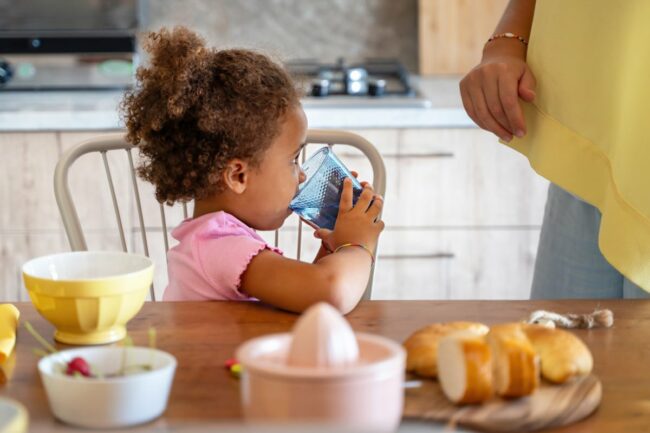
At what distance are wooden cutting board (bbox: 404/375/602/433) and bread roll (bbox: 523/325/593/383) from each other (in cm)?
1

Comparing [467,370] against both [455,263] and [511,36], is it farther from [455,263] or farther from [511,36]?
[455,263]

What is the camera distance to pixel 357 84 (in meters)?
2.73

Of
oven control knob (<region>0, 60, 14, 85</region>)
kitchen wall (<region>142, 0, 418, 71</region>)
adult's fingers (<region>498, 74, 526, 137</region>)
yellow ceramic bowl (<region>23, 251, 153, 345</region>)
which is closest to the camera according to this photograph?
yellow ceramic bowl (<region>23, 251, 153, 345</region>)

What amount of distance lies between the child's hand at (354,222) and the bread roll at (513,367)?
0.53 meters

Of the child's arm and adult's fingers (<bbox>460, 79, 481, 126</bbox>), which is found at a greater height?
adult's fingers (<bbox>460, 79, 481, 126</bbox>)

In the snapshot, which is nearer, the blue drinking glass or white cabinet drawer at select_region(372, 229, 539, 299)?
the blue drinking glass

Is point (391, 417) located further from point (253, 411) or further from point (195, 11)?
point (195, 11)

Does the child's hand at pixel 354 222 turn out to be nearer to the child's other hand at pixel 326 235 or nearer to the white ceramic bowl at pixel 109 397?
the child's other hand at pixel 326 235

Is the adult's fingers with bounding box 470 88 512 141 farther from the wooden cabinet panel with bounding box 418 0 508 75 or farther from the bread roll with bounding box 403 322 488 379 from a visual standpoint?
the wooden cabinet panel with bounding box 418 0 508 75

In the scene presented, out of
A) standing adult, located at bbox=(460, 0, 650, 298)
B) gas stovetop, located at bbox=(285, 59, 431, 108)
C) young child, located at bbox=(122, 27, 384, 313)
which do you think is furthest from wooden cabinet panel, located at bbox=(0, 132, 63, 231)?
standing adult, located at bbox=(460, 0, 650, 298)

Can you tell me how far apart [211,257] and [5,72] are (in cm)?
170

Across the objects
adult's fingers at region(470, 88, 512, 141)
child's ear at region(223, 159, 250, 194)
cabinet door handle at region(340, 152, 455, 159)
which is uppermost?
adult's fingers at region(470, 88, 512, 141)

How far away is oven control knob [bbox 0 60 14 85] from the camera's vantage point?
2773mm

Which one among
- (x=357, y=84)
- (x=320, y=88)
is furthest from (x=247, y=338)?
(x=357, y=84)
